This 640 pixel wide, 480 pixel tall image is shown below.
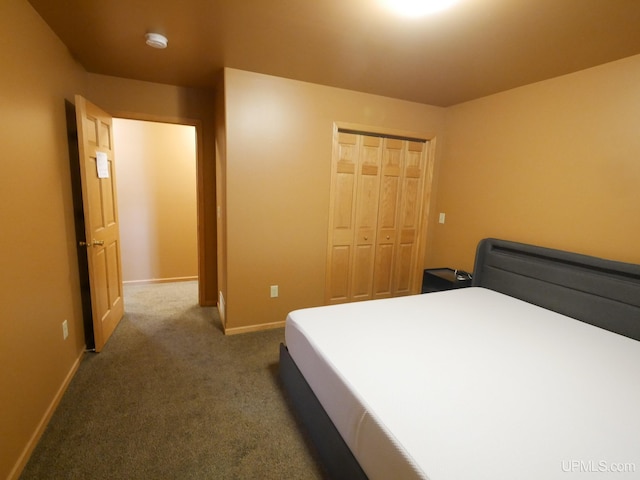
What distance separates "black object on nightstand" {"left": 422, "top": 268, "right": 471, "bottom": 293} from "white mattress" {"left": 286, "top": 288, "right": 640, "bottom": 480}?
0.85 metres

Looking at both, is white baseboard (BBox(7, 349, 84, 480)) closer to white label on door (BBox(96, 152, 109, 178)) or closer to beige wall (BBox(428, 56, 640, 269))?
white label on door (BBox(96, 152, 109, 178))

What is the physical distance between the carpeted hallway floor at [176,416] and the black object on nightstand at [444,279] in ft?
5.48

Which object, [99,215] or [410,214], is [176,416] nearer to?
[99,215]

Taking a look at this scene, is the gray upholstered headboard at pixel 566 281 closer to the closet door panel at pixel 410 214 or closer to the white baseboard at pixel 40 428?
the closet door panel at pixel 410 214

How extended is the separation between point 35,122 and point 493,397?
8.96 feet

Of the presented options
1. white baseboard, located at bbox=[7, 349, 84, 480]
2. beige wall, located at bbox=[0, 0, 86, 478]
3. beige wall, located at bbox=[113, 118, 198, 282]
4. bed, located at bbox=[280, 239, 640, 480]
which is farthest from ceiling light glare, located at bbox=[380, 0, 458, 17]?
beige wall, located at bbox=[113, 118, 198, 282]

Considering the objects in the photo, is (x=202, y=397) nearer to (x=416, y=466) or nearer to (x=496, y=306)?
(x=416, y=466)

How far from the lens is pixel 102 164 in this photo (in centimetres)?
256

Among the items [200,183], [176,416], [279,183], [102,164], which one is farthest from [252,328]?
[102,164]

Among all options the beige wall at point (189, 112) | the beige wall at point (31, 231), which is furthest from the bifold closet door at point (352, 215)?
the beige wall at point (31, 231)

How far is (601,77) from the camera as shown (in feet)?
6.97

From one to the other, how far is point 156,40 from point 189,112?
1.15 metres

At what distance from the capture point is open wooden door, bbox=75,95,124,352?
224cm

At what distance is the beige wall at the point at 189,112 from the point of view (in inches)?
111
